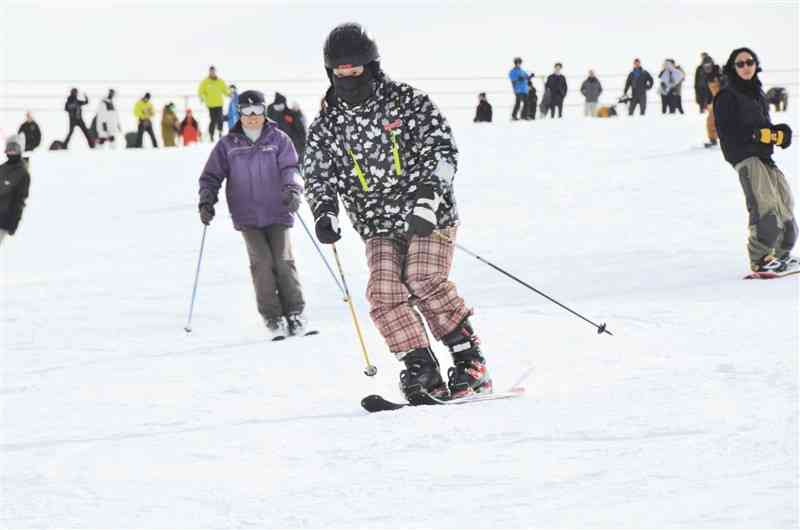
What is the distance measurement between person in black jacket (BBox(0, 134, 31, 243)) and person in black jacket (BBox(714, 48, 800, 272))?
6.08 m

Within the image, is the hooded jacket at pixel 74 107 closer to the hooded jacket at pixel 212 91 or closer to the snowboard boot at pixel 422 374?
the hooded jacket at pixel 212 91

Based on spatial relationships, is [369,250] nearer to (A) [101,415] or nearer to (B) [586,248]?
(A) [101,415]

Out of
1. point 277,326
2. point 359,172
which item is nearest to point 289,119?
point 277,326

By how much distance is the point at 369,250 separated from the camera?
527cm

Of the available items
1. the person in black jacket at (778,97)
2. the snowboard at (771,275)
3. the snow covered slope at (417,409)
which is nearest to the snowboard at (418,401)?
the snow covered slope at (417,409)

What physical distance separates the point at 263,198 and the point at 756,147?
325cm

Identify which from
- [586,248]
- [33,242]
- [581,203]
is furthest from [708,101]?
[33,242]

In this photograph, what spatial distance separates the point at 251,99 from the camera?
7.94 meters

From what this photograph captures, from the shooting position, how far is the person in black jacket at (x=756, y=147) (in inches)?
318

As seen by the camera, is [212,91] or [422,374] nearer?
[422,374]

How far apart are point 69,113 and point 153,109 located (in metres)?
1.67

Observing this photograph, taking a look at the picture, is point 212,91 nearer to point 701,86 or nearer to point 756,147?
point 701,86

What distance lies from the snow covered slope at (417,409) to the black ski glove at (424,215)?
0.73 metres

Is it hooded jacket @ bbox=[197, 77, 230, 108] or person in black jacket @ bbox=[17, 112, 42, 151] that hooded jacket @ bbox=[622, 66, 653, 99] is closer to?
hooded jacket @ bbox=[197, 77, 230, 108]
